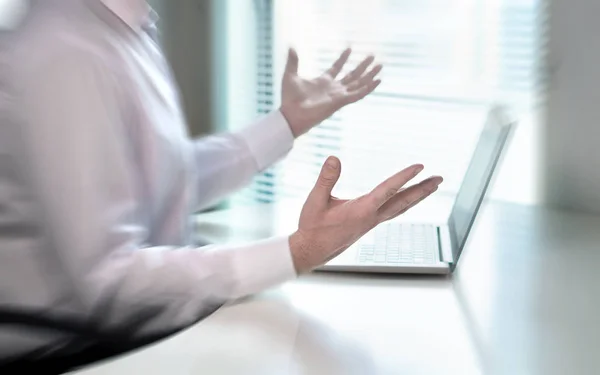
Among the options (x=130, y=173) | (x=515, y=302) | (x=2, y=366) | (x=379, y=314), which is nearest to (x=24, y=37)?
(x=130, y=173)

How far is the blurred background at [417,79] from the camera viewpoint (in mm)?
1445

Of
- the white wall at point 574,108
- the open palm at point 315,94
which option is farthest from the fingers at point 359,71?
the white wall at point 574,108

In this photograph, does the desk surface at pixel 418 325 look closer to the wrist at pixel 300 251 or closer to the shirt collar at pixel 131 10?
the wrist at pixel 300 251

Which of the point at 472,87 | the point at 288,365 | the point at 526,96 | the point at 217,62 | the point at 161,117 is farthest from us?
the point at 217,62

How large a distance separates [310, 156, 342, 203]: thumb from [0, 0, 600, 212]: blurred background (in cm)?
58

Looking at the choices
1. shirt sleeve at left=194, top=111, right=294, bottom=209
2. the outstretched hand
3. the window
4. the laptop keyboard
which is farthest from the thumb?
the window

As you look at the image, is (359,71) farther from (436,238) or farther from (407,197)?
(407,197)

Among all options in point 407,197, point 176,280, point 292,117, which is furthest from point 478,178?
point 176,280

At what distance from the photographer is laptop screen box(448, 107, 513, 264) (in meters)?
1.06

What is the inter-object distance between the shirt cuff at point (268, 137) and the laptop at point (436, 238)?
0.80 ft

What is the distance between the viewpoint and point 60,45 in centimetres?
83

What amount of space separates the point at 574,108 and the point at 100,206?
100cm

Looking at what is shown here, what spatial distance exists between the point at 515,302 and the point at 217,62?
115cm

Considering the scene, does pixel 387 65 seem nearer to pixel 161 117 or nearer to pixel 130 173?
pixel 161 117
